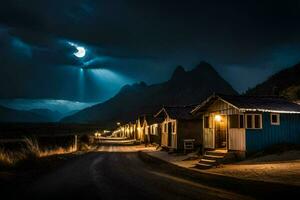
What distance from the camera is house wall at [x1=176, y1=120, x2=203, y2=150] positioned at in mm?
34412

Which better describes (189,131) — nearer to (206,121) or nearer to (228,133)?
(206,121)

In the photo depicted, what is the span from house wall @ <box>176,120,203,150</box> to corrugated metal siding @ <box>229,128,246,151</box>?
1032cm

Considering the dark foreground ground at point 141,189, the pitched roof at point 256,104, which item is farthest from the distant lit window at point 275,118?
the dark foreground ground at point 141,189

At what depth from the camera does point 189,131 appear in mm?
34844

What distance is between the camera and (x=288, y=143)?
80.9ft

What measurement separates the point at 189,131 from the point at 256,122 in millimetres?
11873

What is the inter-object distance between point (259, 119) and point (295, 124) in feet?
12.2

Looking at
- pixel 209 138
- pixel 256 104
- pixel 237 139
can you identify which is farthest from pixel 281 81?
pixel 237 139

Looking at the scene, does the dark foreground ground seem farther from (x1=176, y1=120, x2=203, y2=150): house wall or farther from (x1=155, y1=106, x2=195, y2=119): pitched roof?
(x1=155, y1=106, x2=195, y2=119): pitched roof

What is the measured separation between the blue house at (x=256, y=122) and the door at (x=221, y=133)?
0.39 meters

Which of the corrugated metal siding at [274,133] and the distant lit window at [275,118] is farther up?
the distant lit window at [275,118]

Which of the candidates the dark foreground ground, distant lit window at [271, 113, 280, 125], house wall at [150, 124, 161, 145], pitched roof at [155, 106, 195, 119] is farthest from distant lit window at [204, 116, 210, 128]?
house wall at [150, 124, 161, 145]

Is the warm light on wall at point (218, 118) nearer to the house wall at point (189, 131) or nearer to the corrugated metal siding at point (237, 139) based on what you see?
the corrugated metal siding at point (237, 139)

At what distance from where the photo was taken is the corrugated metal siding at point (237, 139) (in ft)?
75.8
